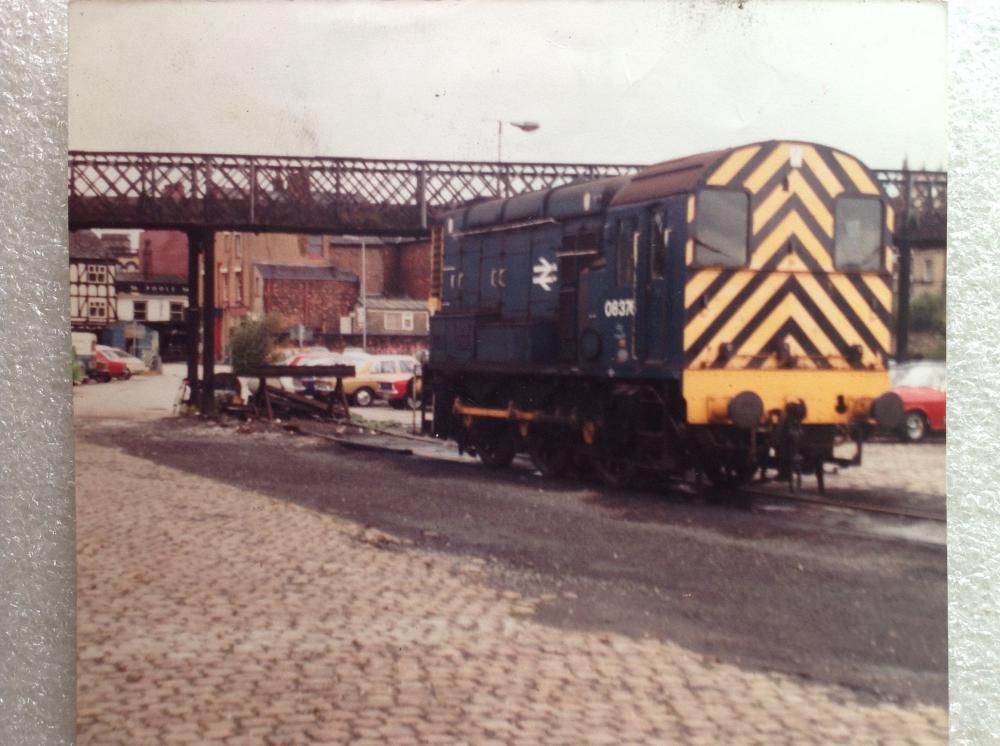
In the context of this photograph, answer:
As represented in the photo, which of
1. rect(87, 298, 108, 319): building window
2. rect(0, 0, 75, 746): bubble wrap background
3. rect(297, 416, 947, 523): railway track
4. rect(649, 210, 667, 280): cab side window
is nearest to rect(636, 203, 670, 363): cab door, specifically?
rect(649, 210, 667, 280): cab side window

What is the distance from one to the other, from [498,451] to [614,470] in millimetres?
553

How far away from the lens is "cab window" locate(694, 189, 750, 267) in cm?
456

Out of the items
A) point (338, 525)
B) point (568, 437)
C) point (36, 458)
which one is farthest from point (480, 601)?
point (36, 458)

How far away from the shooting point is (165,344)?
180 inches

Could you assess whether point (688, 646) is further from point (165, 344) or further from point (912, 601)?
point (165, 344)

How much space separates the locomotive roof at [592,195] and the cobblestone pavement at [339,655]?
1.49 metres

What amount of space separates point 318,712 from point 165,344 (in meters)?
1.78

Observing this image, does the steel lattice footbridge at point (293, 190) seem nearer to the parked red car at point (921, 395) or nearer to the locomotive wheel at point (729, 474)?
the parked red car at point (921, 395)

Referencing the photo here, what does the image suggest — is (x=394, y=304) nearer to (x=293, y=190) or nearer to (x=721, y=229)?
(x=293, y=190)

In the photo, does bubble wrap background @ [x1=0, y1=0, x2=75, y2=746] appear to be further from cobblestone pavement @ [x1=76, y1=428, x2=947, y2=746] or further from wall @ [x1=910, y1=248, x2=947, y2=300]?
wall @ [x1=910, y1=248, x2=947, y2=300]

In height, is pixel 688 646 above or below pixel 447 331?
below

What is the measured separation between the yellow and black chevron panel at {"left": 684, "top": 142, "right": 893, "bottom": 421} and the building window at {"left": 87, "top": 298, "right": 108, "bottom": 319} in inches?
97.5

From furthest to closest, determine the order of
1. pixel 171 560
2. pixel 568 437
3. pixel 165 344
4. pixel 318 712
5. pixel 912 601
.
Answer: pixel 568 437 < pixel 165 344 < pixel 171 560 < pixel 912 601 < pixel 318 712

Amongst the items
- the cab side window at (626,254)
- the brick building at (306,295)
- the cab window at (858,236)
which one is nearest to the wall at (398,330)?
the brick building at (306,295)
